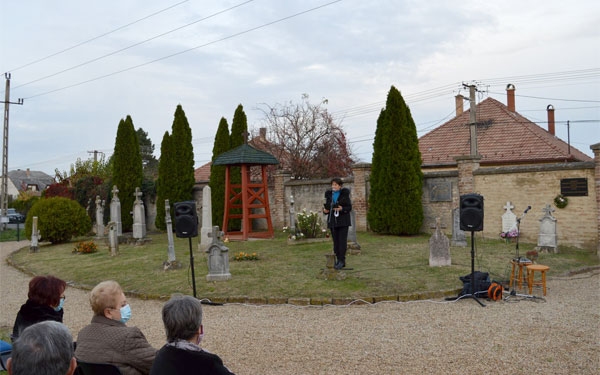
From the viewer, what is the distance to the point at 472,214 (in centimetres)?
729

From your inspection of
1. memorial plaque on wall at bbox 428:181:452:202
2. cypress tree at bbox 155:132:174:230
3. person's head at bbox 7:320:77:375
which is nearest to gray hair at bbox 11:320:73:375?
person's head at bbox 7:320:77:375

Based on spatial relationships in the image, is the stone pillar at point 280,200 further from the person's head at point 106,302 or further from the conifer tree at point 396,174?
the person's head at point 106,302

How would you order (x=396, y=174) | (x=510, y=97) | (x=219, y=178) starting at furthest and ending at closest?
(x=510, y=97) < (x=219, y=178) < (x=396, y=174)

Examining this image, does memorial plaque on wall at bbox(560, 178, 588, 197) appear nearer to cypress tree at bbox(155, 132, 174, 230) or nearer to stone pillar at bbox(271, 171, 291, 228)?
stone pillar at bbox(271, 171, 291, 228)

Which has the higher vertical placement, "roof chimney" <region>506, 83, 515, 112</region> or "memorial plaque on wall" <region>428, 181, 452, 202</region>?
"roof chimney" <region>506, 83, 515, 112</region>

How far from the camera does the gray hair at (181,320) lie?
112 inches

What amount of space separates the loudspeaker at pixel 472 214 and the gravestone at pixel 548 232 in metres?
5.12

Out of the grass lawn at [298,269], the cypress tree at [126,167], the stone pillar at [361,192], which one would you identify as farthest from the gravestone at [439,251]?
the cypress tree at [126,167]

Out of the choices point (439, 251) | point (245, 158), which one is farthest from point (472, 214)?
point (245, 158)

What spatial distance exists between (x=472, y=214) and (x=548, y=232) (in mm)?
5319

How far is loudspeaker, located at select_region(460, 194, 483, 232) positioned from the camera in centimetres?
726

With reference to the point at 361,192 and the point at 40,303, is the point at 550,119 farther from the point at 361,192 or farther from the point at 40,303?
the point at 40,303

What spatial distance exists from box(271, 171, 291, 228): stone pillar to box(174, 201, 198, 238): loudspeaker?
12.0 m

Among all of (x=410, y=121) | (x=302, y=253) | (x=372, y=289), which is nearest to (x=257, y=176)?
(x=410, y=121)
